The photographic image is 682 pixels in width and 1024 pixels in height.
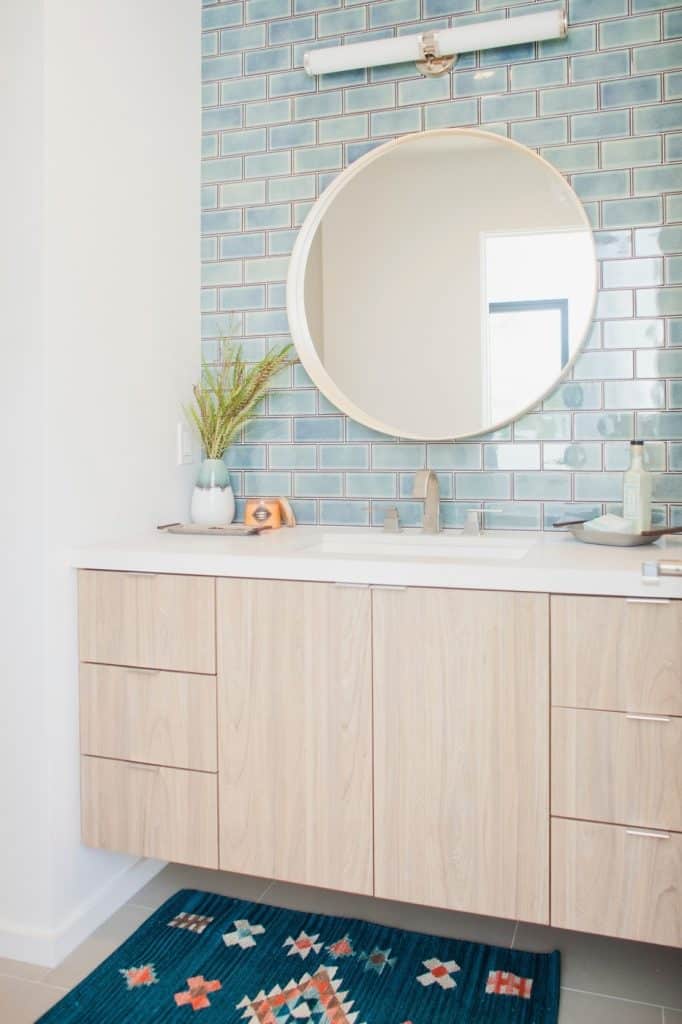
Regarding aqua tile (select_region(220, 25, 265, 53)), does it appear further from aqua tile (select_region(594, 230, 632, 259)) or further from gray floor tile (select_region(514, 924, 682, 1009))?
gray floor tile (select_region(514, 924, 682, 1009))

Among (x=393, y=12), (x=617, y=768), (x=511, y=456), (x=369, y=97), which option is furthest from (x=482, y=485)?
(x=393, y=12)

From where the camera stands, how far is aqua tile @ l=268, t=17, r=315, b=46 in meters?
2.43

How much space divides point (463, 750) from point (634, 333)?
1127mm

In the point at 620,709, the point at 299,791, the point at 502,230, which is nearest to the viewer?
the point at 620,709

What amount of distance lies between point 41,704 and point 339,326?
124 centimetres

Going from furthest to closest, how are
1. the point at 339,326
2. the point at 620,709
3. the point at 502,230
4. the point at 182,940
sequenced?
the point at 339,326
the point at 502,230
the point at 182,940
the point at 620,709

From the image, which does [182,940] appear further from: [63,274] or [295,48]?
[295,48]

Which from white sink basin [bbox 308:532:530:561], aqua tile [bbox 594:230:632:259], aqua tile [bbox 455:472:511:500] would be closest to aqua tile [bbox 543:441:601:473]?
aqua tile [bbox 455:472:511:500]

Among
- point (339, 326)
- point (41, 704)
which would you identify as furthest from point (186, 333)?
point (41, 704)

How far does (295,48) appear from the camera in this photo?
2.45 meters

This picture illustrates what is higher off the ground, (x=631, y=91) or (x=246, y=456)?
(x=631, y=91)

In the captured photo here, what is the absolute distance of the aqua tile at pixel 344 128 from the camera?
2373mm

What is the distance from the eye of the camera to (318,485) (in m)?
2.44

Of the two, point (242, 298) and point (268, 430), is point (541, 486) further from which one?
point (242, 298)
